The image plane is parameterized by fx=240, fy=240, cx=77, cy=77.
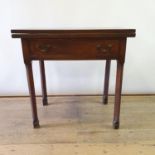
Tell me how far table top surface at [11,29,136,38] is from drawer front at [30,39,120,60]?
0.13ft

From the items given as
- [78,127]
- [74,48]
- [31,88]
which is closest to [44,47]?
[74,48]

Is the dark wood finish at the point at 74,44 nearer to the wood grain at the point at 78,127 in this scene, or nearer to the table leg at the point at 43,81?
the table leg at the point at 43,81

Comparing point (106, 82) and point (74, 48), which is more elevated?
point (74, 48)

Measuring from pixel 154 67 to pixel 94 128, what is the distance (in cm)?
80

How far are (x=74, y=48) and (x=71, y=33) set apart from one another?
0.10m

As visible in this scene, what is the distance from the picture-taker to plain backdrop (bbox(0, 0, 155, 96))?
184 cm

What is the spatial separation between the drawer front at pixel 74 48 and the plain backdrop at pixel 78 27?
39 centimetres

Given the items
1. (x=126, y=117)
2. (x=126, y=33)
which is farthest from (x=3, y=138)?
(x=126, y=33)

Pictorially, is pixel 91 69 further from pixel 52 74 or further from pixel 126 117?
pixel 126 117

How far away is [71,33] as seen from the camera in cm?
137

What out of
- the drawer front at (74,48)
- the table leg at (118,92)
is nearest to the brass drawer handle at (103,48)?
the drawer front at (74,48)

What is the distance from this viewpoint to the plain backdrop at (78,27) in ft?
6.03

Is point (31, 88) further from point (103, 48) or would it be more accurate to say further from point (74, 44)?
point (103, 48)

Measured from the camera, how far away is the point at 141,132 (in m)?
1.61
